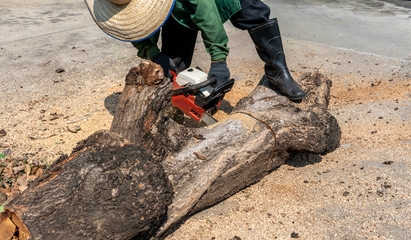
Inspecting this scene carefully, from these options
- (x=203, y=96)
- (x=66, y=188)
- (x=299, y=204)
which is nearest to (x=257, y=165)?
(x=299, y=204)

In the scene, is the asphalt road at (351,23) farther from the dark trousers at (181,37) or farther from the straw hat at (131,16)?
the straw hat at (131,16)

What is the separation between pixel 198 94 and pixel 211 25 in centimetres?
53

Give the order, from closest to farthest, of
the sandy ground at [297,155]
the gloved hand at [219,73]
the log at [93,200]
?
the log at [93,200] < the sandy ground at [297,155] < the gloved hand at [219,73]

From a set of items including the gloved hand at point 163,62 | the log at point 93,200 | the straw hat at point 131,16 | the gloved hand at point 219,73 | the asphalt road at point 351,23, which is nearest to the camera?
the log at point 93,200

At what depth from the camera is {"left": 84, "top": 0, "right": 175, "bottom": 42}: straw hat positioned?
2525mm

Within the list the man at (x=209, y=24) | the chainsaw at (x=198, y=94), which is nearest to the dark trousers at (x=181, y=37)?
the man at (x=209, y=24)

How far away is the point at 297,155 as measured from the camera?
289 centimetres

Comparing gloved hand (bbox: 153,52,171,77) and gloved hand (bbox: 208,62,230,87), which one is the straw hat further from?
gloved hand (bbox: 208,62,230,87)

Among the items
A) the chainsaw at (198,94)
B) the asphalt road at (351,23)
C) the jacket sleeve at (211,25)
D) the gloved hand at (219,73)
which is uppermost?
the jacket sleeve at (211,25)

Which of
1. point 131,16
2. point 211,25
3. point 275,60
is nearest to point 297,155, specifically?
point 275,60

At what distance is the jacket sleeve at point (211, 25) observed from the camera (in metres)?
2.71

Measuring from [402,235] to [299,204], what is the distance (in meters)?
0.59

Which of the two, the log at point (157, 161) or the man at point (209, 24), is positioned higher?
the man at point (209, 24)

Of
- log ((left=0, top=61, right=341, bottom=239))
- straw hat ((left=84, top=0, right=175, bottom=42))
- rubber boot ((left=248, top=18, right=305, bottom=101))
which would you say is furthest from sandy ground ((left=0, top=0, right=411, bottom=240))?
straw hat ((left=84, top=0, right=175, bottom=42))
